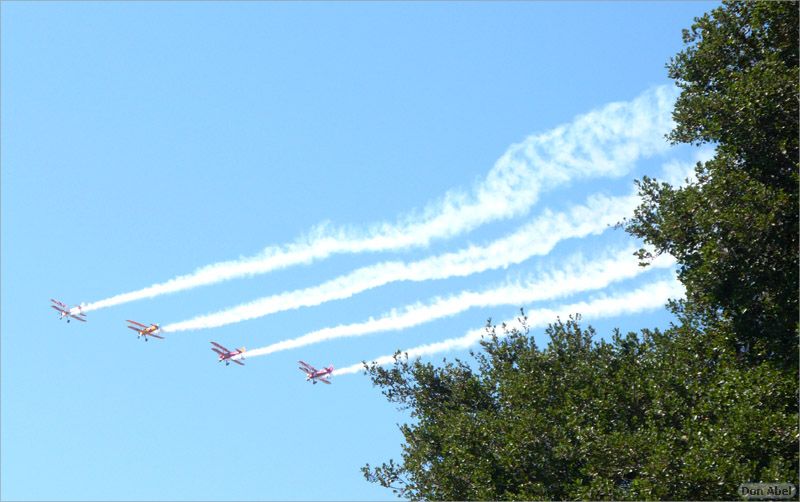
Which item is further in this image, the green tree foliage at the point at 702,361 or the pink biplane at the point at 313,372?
the pink biplane at the point at 313,372

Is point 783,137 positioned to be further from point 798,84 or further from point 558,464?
point 558,464

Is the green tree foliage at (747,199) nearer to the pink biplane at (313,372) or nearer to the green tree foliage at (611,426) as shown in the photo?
the green tree foliage at (611,426)

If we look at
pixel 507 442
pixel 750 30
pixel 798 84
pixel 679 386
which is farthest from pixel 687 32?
pixel 507 442

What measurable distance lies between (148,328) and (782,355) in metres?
68.7

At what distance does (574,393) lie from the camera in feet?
129

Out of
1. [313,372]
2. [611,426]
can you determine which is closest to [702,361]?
[611,426]

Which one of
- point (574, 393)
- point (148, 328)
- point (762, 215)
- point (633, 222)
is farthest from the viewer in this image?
point (148, 328)

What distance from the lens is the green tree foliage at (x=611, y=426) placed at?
3316cm

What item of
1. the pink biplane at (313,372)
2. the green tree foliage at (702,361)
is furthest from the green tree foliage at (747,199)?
the pink biplane at (313,372)

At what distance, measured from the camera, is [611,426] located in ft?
124

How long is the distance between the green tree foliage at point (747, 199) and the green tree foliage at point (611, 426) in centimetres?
205

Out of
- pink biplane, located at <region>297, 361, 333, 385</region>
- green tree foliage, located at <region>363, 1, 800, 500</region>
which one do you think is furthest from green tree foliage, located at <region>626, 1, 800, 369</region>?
pink biplane, located at <region>297, 361, 333, 385</region>

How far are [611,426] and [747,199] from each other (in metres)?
10.4

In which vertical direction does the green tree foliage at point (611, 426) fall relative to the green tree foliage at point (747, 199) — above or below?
below
